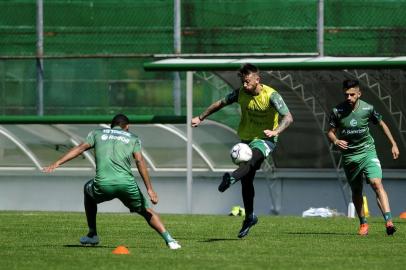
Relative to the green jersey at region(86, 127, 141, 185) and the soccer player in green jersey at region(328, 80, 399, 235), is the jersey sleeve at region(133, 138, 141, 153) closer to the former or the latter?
the green jersey at region(86, 127, 141, 185)

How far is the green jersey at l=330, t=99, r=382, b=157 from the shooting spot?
48.0ft

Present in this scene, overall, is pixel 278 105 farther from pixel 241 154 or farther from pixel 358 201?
pixel 358 201

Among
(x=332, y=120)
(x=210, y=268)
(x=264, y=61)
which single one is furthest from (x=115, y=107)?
(x=210, y=268)

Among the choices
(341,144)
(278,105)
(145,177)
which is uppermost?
(278,105)

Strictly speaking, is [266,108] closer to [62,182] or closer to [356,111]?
[356,111]

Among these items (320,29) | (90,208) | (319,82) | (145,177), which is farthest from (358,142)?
(320,29)

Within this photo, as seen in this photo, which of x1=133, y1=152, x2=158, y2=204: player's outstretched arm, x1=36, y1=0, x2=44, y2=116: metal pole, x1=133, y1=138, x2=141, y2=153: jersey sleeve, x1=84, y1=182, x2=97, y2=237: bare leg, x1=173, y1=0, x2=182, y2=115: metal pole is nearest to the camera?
x1=133, y1=152, x2=158, y2=204: player's outstretched arm

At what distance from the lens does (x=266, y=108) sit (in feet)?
45.8

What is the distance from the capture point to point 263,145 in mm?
13891

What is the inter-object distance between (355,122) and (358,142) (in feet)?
0.95

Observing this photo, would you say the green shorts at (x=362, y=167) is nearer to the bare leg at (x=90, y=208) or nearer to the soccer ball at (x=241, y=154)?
the soccer ball at (x=241, y=154)

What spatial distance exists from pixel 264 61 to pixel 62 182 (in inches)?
214

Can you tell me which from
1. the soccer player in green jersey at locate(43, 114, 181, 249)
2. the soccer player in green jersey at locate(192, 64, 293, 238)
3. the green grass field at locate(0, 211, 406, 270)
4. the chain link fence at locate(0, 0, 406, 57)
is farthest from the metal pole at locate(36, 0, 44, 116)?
the soccer player in green jersey at locate(43, 114, 181, 249)

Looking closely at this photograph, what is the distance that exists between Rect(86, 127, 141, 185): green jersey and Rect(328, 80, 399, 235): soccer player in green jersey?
3.04 metres
